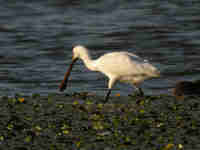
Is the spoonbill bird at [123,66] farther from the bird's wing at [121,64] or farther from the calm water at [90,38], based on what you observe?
the calm water at [90,38]

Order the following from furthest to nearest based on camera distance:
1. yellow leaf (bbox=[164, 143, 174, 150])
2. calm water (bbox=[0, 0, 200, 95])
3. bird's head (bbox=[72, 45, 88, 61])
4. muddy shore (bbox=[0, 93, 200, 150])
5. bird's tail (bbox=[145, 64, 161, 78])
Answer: calm water (bbox=[0, 0, 200, 95])
bird's head (bbox=[72, 45, 88, 61])
bird's tail (bbox=[145, 64, 161, 78])
muddy shore (bbox=[0, 93, 200, 150])
yellow leaf (bbox=[164, 143, 174, 150])

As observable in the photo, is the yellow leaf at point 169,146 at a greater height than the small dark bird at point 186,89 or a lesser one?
greater

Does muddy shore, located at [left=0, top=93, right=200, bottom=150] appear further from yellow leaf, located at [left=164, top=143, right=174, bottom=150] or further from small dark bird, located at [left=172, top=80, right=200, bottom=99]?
small dark bird, located at [left=172, top=80, right=200, bottom=99]

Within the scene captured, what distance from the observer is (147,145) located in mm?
7785

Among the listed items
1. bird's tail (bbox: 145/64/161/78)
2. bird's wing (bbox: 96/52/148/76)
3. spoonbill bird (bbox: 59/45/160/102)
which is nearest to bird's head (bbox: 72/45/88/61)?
spoonbill bird (bbox: 59/45/160/102)

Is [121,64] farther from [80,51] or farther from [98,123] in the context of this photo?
[98,123]

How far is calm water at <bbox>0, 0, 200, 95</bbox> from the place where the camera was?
14.1 m

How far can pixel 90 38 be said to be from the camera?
62.2 ft

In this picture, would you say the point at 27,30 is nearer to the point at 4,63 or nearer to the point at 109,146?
the point at 4,63

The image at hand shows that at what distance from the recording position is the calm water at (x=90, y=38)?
14055 mm

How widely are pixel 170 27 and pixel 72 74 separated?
654cm

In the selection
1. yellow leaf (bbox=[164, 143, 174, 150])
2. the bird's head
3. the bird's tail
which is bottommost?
yellow leaf (bbox=[164, 143, 174, 150])

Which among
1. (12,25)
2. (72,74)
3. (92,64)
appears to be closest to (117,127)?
(92,64)

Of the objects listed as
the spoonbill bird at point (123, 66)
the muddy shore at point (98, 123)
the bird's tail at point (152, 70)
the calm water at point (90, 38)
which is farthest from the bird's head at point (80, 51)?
the calm water at point (90, 38)
